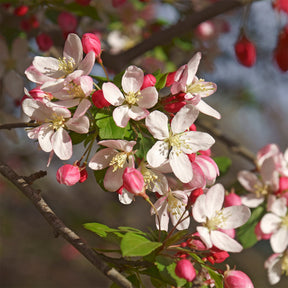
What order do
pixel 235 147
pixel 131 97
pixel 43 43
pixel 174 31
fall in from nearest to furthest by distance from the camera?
pixel 131 97 → pixel 43 43 → pixel 174 31 → pixel 235 147

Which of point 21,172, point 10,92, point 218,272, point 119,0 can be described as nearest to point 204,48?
point 119,0

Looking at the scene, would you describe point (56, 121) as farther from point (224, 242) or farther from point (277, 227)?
point (277, 227)

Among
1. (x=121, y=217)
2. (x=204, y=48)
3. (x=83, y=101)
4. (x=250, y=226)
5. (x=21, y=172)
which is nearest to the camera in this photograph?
(x=83, y=101)

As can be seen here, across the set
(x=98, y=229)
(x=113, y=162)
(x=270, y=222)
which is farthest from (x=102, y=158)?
(x=270, y=222)

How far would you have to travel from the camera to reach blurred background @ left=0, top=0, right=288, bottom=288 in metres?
1.50

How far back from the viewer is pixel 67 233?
2.38ft

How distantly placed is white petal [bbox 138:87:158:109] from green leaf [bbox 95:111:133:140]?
6cm

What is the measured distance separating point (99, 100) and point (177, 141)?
166 millimetres

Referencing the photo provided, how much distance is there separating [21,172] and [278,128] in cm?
453

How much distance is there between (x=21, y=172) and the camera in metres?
2.34

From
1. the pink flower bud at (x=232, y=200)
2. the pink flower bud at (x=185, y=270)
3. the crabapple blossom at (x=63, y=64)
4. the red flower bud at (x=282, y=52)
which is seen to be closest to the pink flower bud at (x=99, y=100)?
the crabapple blossom at (x=63, y=64)

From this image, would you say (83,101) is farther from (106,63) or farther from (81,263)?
(81,263)

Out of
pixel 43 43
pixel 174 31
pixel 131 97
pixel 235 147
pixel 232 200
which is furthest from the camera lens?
pixel 235 147

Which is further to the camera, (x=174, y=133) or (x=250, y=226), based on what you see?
(x=250, y=226)
